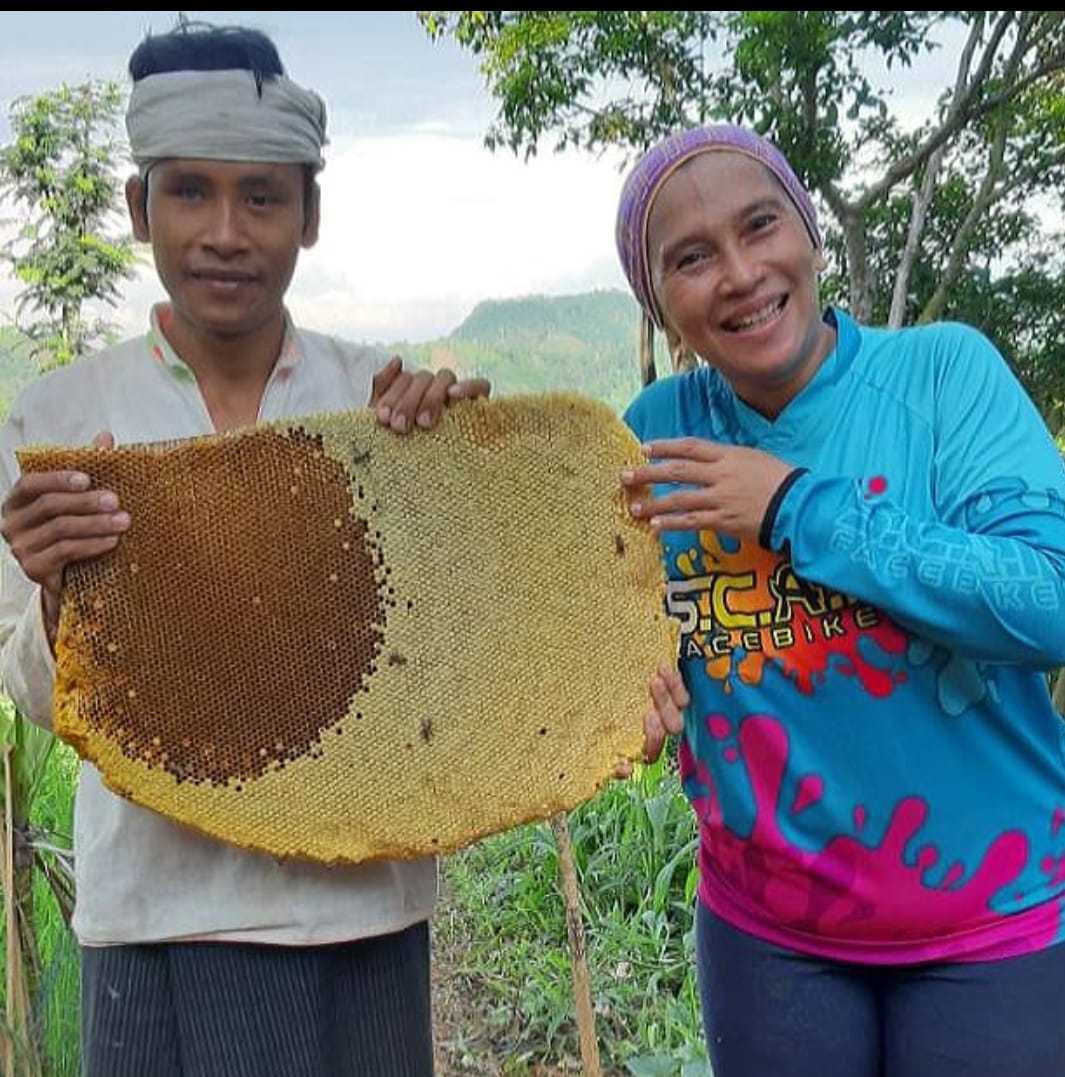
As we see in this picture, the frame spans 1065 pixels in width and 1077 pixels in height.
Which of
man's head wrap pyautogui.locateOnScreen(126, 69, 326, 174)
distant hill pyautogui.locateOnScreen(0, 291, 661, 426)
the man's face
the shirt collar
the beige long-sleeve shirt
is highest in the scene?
distant hill pyautogui.locateOnScreen(0, 291, 661, 426)

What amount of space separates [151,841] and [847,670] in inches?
25.0

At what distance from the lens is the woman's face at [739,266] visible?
1.09m

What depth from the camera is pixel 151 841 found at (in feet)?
3.42

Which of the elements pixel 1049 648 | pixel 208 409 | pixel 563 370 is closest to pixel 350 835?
pixel 208 409

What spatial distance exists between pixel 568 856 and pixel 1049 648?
894 millimetres

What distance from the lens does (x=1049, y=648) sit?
99 cm

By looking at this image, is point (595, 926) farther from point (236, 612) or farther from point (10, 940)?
point (236, 612)

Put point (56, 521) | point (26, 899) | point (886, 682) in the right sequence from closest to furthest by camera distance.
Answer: point (56, 521)
point (886, 682)
point (26, 899)

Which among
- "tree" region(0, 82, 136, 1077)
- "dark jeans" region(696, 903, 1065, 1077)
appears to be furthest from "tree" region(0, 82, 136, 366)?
"dark jeans" region(696, 903, 1065, 1077)

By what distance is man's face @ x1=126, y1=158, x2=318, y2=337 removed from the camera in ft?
3.29

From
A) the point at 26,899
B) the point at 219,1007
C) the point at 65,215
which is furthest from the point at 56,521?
the point at 65,215

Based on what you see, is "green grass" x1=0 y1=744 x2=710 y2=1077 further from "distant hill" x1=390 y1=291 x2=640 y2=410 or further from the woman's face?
the woman's face

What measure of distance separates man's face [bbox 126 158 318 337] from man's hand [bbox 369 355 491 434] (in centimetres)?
12

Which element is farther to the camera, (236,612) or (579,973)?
(579,973)
